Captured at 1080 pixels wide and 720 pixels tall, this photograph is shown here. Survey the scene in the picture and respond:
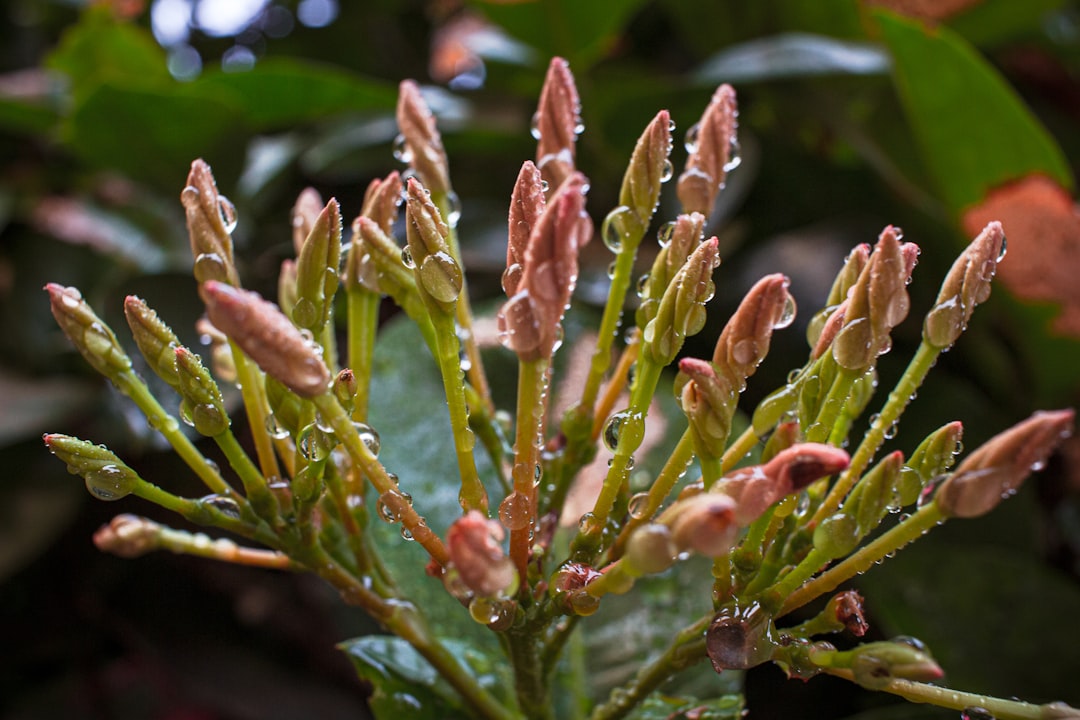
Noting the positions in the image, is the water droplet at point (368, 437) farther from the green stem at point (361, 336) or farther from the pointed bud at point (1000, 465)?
Result: the pointed bud at point (1000, 465)

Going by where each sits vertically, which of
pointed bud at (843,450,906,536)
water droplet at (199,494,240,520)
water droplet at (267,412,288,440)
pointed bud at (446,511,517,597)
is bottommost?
pointed bud at (843,450,906,536)

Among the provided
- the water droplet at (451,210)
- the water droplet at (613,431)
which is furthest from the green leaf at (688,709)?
the water droplet at (451,210)

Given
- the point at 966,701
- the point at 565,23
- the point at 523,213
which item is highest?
the point at 565,23

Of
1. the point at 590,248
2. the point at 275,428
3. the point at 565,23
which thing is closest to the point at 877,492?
the point at 275,428

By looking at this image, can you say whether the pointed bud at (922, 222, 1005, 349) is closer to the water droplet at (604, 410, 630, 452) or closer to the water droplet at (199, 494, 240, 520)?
the water droplet at (604, 410, 630, 452)

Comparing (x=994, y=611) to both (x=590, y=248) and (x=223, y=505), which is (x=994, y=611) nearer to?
(x=590, y=248)

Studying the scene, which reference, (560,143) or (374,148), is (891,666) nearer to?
(560,143)

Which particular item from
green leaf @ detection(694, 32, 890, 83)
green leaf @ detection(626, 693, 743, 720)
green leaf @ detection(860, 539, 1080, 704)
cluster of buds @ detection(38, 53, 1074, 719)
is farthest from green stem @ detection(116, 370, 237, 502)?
green leaf @ detection(694, 32, 890, 83)
